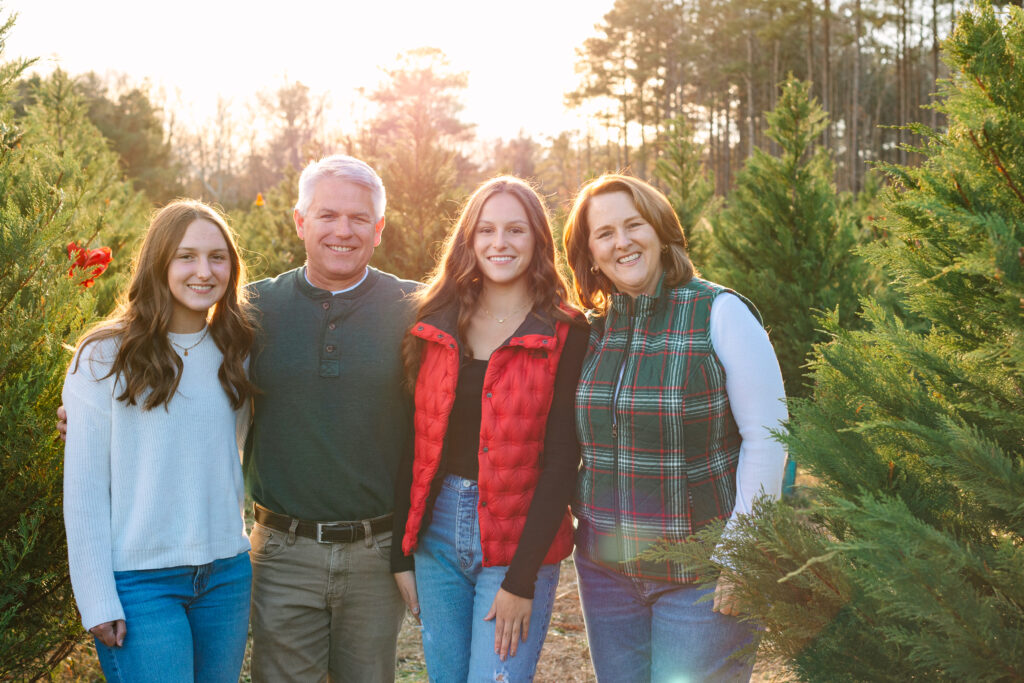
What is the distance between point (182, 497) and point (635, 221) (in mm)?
1942

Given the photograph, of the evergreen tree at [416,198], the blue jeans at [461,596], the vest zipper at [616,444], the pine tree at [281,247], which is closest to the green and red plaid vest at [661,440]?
the vest zipper at [616,444]

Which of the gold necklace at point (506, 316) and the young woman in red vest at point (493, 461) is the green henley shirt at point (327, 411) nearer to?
the young woman in red vest at point (493, 461)

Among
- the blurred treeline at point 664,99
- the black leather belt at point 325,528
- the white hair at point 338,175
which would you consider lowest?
the black leather belt at point 325,528

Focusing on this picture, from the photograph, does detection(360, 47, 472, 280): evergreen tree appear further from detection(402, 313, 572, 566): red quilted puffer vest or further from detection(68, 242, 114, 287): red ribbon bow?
detection(402, 313, 572, 566): red quilted puffer vest

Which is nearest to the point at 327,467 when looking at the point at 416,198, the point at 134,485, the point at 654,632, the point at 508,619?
the point at 134,485

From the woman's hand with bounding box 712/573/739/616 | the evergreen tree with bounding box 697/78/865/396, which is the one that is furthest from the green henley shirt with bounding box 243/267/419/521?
the evergreen tree with bounding box 697/78/865/396

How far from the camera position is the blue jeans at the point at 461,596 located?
2.78 metres

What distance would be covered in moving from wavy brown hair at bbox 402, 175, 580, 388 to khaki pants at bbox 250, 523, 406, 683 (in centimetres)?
78

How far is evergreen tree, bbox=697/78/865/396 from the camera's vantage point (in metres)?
7.89

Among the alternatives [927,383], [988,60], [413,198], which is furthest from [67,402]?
[413,198]

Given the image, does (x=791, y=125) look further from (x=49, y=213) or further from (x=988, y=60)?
(x=49, y=213)

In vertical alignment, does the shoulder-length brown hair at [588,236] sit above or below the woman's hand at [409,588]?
above

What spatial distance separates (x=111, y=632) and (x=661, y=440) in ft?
6.38

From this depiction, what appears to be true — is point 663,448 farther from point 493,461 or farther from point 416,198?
point 416,198
